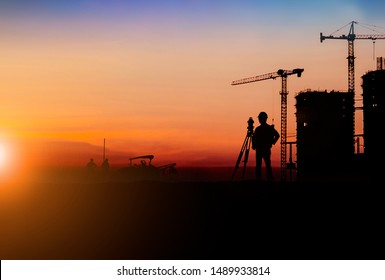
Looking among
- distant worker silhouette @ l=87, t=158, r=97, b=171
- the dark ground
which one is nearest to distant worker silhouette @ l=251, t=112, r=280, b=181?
the dark ground

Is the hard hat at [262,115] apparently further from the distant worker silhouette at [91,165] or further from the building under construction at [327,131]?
the building under construction at [327,131]

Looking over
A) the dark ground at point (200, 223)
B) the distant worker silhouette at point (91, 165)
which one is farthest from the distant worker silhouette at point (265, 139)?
the distant worker silhouette at point (91, 165)

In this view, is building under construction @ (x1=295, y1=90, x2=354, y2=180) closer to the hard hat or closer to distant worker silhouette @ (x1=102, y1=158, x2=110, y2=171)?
distant worker silhouette @ (x1=102, y1=158, x2=110, y2=171)

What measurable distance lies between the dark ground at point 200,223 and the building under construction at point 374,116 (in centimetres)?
10127

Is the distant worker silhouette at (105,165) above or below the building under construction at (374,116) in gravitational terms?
below

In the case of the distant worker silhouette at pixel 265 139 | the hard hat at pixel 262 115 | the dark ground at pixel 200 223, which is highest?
the hard hat at pixel 262 115

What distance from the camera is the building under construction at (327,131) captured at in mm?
125625

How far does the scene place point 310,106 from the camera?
416 feet

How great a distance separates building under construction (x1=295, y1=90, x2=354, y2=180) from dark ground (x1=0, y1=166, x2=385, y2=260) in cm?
11066

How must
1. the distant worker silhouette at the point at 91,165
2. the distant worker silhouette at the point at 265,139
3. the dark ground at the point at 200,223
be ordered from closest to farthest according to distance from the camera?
the dark ground at the point at 200,223 < the distant worker silhouette at the point at 265,139 < the distant worker silhouette at the point at 91,165

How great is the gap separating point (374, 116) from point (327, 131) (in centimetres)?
1083

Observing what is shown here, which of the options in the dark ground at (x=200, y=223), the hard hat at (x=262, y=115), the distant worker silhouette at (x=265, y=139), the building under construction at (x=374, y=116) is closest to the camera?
the dark ground at (x=200, y=223)

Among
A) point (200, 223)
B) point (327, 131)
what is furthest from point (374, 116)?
point (200, 223)
